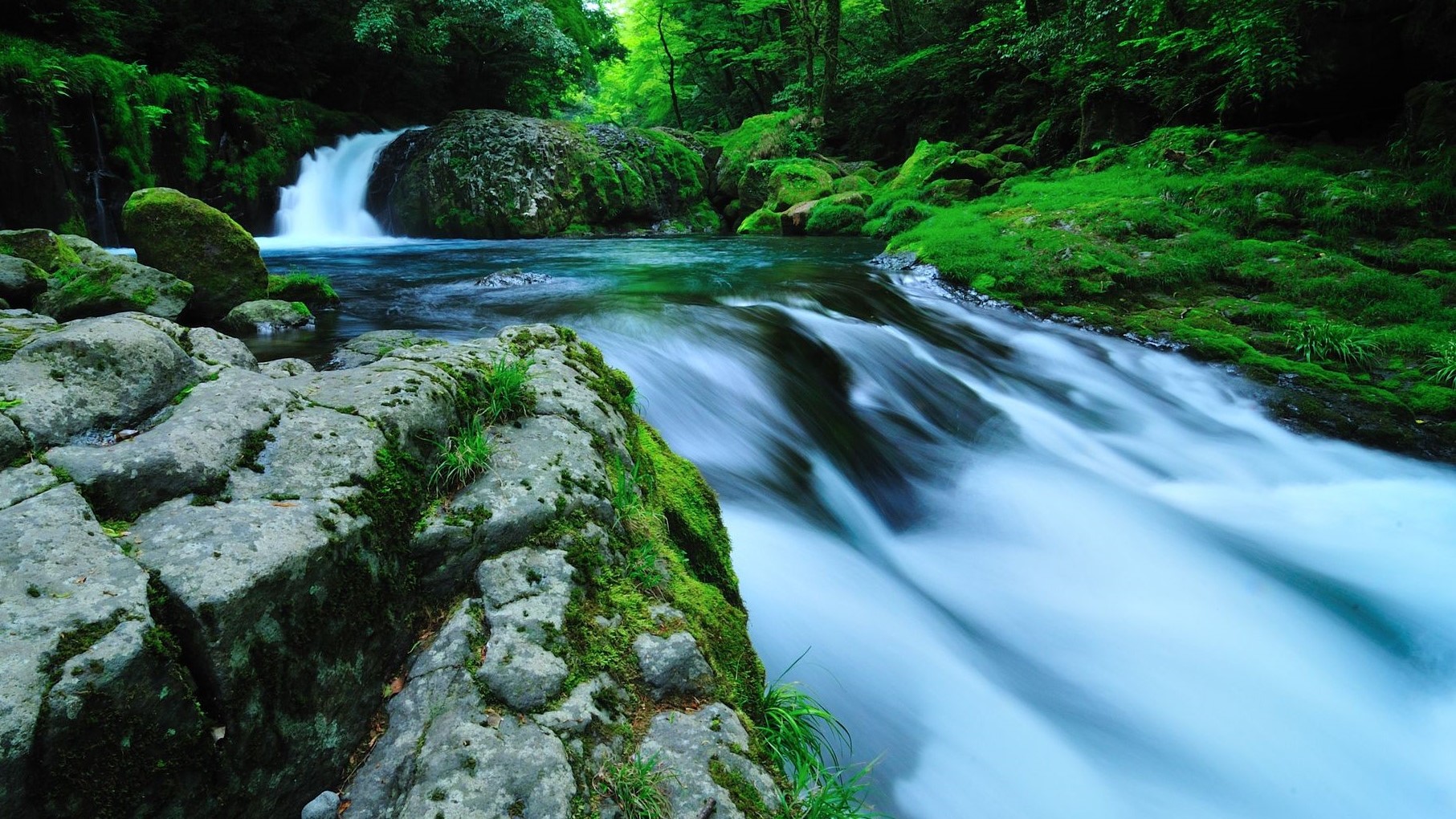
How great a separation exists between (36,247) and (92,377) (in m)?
5.80

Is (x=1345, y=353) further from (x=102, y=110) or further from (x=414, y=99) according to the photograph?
(x=414, y=99)

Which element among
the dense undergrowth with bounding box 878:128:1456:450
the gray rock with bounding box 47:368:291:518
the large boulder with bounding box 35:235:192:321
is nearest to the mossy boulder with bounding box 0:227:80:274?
the large boulder with bounding box 35:235:192:321

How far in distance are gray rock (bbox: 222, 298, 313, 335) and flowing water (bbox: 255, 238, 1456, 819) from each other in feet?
0.89

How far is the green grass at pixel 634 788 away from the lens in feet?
5.50

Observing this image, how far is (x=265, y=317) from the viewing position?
6.48m

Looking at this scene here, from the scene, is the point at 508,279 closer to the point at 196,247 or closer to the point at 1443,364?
the point at 196,247

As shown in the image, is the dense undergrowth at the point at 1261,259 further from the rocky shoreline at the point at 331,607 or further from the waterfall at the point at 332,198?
the waterfall at the point at 332,198

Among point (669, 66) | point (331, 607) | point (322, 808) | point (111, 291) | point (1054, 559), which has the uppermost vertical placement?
point (669, 66)

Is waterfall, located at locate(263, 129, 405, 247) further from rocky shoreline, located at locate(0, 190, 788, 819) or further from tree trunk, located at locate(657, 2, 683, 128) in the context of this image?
tree trunk, located at locate(657, 2, 683, 128)

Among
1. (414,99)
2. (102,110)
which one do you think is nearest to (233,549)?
(102,110)

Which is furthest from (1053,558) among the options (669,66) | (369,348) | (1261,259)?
(669,66)

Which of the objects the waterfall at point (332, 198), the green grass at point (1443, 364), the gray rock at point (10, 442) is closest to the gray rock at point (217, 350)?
the gray rock at point (10, 442)

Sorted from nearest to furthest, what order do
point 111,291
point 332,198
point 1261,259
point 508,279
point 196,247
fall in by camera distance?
1. point 111,291
2. point 196,247
3. point 1261,259
4. point 508,279
5. point 332,198

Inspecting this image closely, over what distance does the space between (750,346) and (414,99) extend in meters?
21.6
